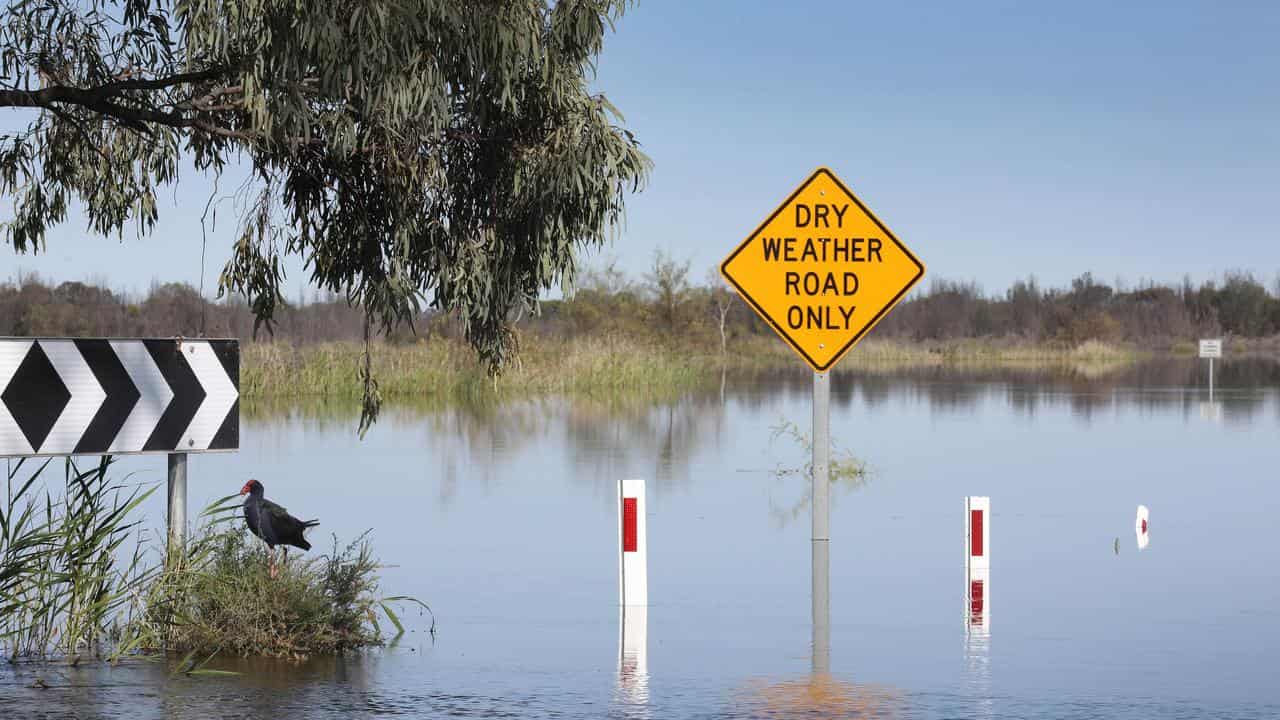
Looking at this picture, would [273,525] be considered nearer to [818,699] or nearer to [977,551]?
[818,699]

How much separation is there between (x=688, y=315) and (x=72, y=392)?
63537mm

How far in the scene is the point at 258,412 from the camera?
113 feet

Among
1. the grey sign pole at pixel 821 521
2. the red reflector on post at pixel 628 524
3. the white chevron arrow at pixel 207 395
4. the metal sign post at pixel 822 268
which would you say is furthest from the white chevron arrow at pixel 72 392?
the grey sign pole at pixel 821 521

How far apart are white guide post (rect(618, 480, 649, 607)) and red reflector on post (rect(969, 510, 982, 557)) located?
7.48 feet

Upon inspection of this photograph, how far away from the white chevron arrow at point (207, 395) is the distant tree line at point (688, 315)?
0.26m

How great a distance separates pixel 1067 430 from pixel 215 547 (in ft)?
80.5

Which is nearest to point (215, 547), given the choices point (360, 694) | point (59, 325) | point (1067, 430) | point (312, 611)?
point (312, 611)

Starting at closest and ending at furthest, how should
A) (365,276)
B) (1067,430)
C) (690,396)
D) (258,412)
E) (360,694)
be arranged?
1. (360,694)
2. (365,276)
3. (1067,430)
4. (258,412)
5. (690,396)

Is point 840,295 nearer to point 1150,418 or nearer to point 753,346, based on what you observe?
point 1150,418

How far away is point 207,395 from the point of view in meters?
9.43

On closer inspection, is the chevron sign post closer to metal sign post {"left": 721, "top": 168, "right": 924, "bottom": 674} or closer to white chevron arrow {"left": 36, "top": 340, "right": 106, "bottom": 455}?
white chevron arrow {"left": 36, "top": 340, "right": 106, "bottom": 455}

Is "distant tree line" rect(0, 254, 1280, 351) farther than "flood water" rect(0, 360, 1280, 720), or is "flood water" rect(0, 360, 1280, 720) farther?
"distant tree line" rect(0, 254, 1280, 351)

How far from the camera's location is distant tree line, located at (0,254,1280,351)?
5259cm

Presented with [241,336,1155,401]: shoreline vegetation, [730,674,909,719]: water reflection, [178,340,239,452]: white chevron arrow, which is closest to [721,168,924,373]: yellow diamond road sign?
[730,674,909,719]: water reflection
